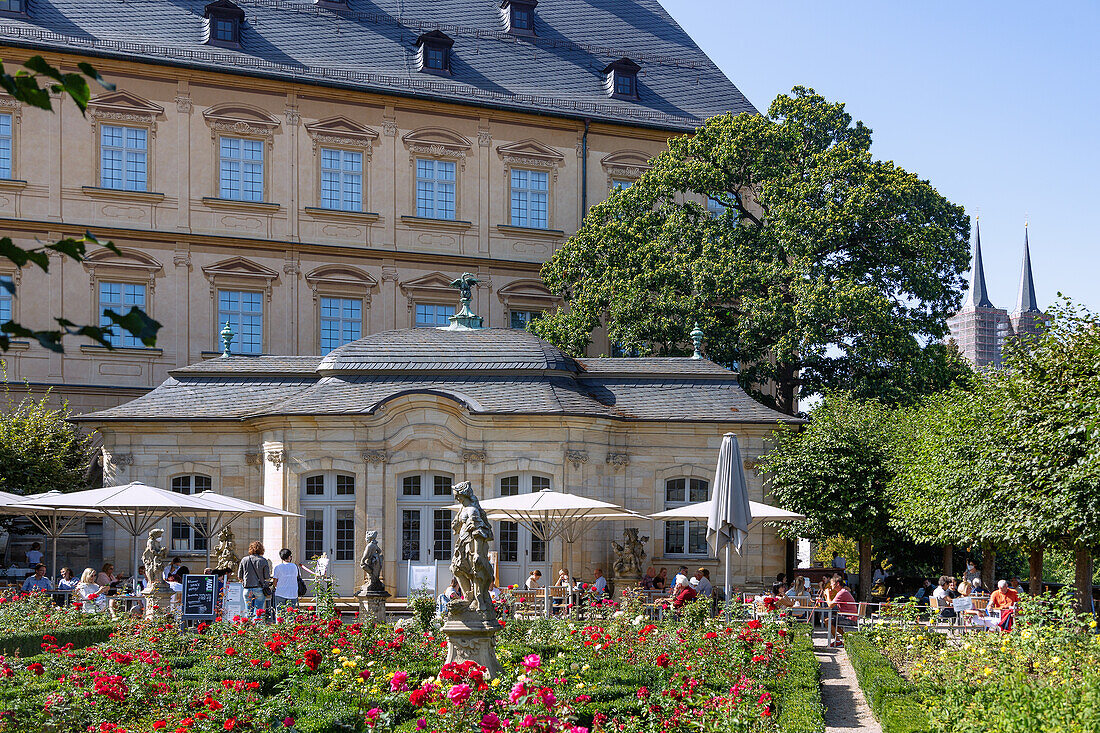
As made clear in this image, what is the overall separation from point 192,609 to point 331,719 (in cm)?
802

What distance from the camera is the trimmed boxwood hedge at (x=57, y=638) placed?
15.4 metres

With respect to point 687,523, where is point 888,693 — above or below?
below

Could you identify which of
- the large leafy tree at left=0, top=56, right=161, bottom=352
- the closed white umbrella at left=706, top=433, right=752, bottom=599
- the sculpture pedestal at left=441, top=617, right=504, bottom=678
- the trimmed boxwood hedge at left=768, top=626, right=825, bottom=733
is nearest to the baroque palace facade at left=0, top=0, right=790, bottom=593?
the closed white umbrella at left=706, top=433, right=752, bottom=599

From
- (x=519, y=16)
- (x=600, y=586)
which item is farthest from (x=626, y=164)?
(x=600, y=586)

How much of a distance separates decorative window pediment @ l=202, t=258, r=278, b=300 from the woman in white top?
47.5 feet

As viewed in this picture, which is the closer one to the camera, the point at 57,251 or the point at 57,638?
the point at 57,251

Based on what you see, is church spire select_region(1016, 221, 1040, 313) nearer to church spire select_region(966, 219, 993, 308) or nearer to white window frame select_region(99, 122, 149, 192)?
church spire select_region(966, 219, 993, 308)

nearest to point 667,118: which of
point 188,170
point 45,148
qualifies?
point 188,170

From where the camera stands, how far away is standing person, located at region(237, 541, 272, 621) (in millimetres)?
18734

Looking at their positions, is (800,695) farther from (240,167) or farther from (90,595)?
(240,167)

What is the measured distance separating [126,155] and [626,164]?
581 inches

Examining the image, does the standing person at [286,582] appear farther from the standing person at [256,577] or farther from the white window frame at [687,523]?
the white window frame at [687,523]

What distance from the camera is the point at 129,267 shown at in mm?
35656

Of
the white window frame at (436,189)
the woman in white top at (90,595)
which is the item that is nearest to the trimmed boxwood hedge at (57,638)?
the woman in white top at (90,595)
